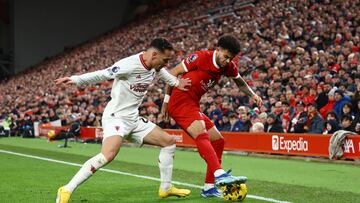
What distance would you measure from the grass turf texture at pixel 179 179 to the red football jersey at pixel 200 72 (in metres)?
1.47

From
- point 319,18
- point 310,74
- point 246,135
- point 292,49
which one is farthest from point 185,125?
point 319,18

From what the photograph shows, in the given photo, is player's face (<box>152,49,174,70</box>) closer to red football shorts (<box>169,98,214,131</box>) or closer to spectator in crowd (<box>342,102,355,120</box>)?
red football shorts (<box>169,98,214,131</box>)

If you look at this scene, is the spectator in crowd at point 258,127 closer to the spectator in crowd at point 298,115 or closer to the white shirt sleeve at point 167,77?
the spectator in crowd at point 298,115

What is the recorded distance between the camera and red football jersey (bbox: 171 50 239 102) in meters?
8.37

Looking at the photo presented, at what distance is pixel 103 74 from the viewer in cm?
748

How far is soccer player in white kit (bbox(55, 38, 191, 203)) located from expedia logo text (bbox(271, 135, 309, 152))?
7900mm

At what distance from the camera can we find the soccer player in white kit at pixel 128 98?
742 centimetres

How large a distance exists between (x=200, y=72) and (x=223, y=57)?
0.43m

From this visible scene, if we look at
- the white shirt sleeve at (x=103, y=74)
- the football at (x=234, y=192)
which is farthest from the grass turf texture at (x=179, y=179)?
the white shirt sleeve at (x=103, y=74)

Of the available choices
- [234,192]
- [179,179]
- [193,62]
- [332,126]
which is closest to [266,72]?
[332,126]

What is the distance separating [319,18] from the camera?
22906mm

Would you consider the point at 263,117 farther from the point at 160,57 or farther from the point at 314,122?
the point at 160,57

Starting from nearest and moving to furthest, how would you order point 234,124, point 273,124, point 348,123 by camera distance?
point 348,123, point 273,124, point 234,124

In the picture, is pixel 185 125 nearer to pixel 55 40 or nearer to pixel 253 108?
pixel 253 108
